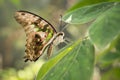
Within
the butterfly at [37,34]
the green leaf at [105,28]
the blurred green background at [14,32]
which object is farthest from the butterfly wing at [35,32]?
the blurred green background at [14,32]

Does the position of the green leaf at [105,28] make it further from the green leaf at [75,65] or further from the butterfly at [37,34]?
the butterfly at [37,34]

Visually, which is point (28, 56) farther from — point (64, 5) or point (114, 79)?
point (64, 5)

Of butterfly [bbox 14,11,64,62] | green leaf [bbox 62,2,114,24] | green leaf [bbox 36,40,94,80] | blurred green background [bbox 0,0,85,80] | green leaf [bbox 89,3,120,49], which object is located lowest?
blurred green background [bbox 0,0,85,80]

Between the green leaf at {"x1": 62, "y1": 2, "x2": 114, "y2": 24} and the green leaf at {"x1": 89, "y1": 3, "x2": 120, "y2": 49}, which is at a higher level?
the green leaf at {"x1": 89, "y1": 3, "x2": 120, "y2": 49}

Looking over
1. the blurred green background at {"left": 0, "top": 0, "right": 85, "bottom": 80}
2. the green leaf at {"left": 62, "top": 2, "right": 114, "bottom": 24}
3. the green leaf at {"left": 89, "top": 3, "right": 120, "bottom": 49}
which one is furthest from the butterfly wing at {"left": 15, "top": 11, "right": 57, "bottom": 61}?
the blurred green background at {"left": 0, "top": 0, "right": 85, "bottom": 80}

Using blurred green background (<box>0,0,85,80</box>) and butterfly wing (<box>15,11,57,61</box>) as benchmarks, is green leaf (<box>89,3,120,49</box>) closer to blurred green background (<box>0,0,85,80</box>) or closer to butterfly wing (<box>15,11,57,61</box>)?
butterfly wing (<box>15,11,57,61</box>)

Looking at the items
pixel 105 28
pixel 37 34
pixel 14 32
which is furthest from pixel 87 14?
pixel 14 32

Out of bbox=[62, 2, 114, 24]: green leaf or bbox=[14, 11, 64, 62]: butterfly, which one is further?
bbox=[14, 11, 64, 62]: butterfly

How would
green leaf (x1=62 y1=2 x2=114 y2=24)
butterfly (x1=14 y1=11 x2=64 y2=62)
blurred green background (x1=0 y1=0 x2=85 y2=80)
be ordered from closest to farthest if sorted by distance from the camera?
green leaf (x1=62 y1=2 x2=114 y2=24), butterfly (x1=14 y1=11 x2=64 y2=62), blurred green background (x1=0 y1=0 x2=85 y2=80)
